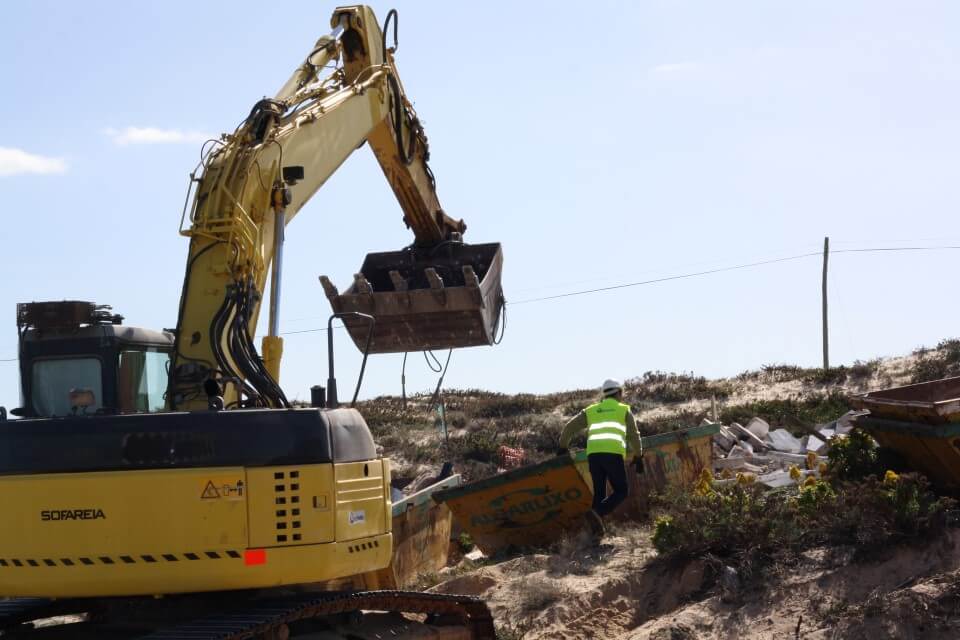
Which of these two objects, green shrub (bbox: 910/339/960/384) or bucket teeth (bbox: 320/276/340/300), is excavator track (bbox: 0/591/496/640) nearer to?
bucket teeth (bbox: 320/276/340/300)

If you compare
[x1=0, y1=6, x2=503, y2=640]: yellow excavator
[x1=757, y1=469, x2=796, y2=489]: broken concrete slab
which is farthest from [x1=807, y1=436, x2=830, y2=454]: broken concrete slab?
[x1=0, y1=6, x2=503, y2=640]: yellow excavator

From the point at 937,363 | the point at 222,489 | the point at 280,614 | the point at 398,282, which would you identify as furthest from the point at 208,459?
the point at 937,363

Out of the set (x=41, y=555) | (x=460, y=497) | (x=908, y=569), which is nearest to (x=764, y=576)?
(x=908, y=569)

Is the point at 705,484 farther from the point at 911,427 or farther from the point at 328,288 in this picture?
the point at 328,288

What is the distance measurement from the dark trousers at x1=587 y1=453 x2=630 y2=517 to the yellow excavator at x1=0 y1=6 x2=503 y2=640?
124 inches

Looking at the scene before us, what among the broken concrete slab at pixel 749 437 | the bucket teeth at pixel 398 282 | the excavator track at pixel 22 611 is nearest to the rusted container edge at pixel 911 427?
the bucket teeth at pixel 398 282

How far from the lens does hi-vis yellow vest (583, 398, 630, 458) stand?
12.4m

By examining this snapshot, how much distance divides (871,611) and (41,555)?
18.9ft

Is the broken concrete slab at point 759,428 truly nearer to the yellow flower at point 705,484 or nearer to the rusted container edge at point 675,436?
the rusted container edge at point 675,436

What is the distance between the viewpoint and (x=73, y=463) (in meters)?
7.72

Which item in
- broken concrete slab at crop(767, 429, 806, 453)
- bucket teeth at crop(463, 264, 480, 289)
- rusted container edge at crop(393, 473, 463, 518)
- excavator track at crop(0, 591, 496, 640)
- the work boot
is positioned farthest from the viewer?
broken concrete slab at crop(767, 429, 806, 453)

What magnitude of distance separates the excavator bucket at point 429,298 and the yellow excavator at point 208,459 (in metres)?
2.18

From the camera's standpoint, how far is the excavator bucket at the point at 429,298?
13109 millimetres

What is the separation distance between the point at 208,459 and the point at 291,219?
303 cm
